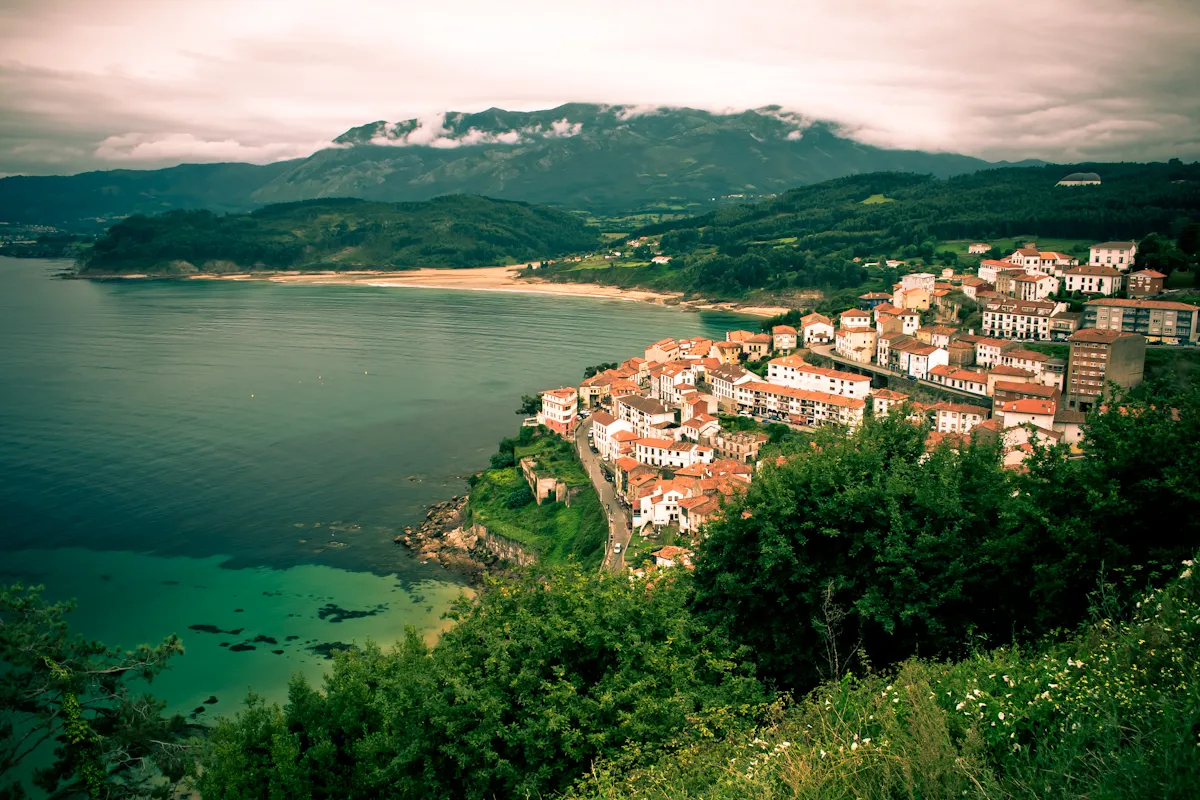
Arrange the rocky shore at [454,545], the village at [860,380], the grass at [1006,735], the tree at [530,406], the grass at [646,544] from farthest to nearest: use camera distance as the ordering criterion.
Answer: the tree at [530,406], the village at [860,380], the rocky shore at [454,545], the grass at [646,544], the grass at [1006,735]

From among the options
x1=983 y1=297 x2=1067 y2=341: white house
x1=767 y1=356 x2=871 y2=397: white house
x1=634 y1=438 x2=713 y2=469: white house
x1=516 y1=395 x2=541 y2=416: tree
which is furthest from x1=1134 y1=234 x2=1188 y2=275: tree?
x1=516 y1=395 x2=541 y2=416: tree

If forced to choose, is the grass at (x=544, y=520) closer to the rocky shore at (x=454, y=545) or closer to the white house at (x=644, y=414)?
the rocky shore at (x=454, y=545)

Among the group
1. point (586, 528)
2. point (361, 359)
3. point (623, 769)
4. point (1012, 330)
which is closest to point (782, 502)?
point (623, 769)

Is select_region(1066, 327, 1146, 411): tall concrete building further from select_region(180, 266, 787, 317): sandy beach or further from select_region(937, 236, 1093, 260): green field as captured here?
select_region(180, 266, 787, 317): sandy beach

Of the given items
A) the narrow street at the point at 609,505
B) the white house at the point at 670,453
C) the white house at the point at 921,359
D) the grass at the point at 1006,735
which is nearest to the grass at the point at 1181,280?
the white house at the point at 921,359

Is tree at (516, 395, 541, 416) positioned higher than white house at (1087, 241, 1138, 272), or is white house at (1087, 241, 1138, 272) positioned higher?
white house at (1087, 241, 1138, 272)

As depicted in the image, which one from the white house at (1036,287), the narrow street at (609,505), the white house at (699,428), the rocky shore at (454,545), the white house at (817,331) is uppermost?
the white house at (1036,287)
